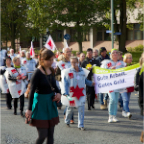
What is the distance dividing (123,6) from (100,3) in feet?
14.9

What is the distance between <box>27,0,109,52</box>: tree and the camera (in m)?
24.3

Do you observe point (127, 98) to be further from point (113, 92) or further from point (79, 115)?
point (79, 115)

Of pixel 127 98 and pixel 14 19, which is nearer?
pixel 127 98

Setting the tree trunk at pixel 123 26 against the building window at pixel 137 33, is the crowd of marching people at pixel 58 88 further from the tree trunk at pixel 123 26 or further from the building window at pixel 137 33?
the building window at pixel 137 33

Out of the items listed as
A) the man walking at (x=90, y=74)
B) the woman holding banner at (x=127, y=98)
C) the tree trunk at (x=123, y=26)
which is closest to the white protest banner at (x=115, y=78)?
the woman holding banner at (x=127, y=98)

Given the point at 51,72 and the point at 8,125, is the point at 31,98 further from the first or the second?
the point at 8,125

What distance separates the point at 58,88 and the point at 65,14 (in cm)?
2029

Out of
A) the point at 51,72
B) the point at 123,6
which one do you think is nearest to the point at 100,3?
the point at 123,6

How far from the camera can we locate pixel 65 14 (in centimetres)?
2439

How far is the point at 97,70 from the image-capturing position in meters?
8.25

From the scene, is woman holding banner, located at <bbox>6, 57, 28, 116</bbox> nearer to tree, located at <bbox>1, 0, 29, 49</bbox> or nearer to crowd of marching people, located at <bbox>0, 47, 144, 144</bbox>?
crowd of marching people, located at <bbox>0, 47, 144, 144</bbox>

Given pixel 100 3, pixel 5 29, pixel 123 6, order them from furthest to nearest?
pixel 5 29, pixel 123 6, pixel 100 3

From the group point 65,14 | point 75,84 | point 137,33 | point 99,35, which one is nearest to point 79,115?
point 75,84

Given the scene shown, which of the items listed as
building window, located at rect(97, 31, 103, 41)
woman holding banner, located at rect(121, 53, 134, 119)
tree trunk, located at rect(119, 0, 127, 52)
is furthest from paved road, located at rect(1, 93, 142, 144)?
building window, located at rect(97, 31, 103, 41)
